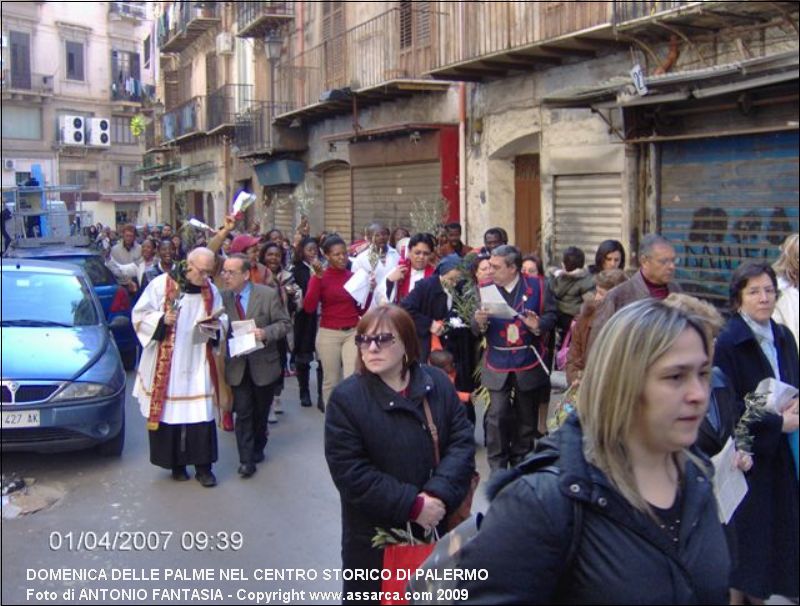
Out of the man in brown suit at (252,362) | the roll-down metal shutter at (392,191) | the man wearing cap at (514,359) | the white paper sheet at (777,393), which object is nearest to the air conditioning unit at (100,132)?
the roll-down metal shutter at (392,191)

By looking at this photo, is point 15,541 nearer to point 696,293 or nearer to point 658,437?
point 658,437

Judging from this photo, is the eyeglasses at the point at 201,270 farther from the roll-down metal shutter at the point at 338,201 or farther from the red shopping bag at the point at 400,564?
the roll-down metal shutter at the point at 338,201

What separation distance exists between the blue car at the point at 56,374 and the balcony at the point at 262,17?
16.7 metres

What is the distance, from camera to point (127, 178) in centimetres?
5359

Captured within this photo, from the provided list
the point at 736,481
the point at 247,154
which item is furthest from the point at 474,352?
the point at 247,154

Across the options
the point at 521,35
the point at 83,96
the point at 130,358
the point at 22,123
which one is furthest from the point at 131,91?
the point at 130,358

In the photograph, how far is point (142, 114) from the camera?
171ft

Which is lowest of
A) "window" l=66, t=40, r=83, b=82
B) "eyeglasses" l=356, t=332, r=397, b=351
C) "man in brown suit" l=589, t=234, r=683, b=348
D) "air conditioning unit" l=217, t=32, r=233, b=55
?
"eyeglasses" l=356, t=332, r=397, b=351

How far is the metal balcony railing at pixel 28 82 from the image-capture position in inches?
1777

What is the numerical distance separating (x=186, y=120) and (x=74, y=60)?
17.7m

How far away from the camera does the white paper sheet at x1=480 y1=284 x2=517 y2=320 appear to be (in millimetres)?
6422

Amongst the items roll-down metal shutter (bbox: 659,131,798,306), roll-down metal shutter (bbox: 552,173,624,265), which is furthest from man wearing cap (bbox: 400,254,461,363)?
roll-down metal shutter (bbox: 552,173,624,265)

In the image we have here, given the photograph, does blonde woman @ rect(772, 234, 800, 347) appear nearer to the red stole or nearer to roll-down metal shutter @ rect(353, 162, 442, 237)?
the red stole

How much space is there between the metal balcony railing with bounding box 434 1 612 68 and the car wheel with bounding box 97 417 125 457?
7597 mm
